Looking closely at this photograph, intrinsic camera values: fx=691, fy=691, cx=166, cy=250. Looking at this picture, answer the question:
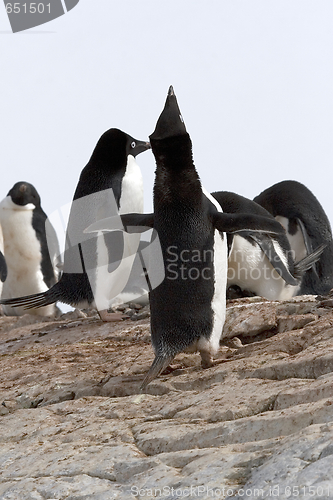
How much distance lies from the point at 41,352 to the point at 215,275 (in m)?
1.88

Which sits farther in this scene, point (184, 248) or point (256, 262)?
point (256, 262)

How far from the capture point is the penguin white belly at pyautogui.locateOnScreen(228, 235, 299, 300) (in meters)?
5.97

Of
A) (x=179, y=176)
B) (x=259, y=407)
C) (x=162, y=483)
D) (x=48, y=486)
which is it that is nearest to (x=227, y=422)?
(x=259, y=407)

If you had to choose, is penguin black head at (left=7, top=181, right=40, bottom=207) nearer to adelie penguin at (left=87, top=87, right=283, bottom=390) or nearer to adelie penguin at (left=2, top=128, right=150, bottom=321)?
adelie penguin at (left=2, top=128, right=150, bottom=321)

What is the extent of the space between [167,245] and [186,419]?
126 centimetres

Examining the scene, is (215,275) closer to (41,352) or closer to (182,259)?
(182,259)

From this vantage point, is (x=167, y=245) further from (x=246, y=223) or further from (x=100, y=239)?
(x=100, y=239)

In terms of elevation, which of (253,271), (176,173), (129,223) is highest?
(176,173)

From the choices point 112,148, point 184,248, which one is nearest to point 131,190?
point 112,148

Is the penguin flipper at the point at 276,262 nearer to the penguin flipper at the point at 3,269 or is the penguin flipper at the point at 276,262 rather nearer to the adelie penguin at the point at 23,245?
the penguin flipper at the point at 3,269

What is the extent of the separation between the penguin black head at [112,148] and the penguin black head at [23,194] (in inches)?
113

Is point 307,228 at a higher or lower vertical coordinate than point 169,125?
lower

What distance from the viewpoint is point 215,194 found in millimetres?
6293

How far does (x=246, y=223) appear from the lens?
3.75 m
